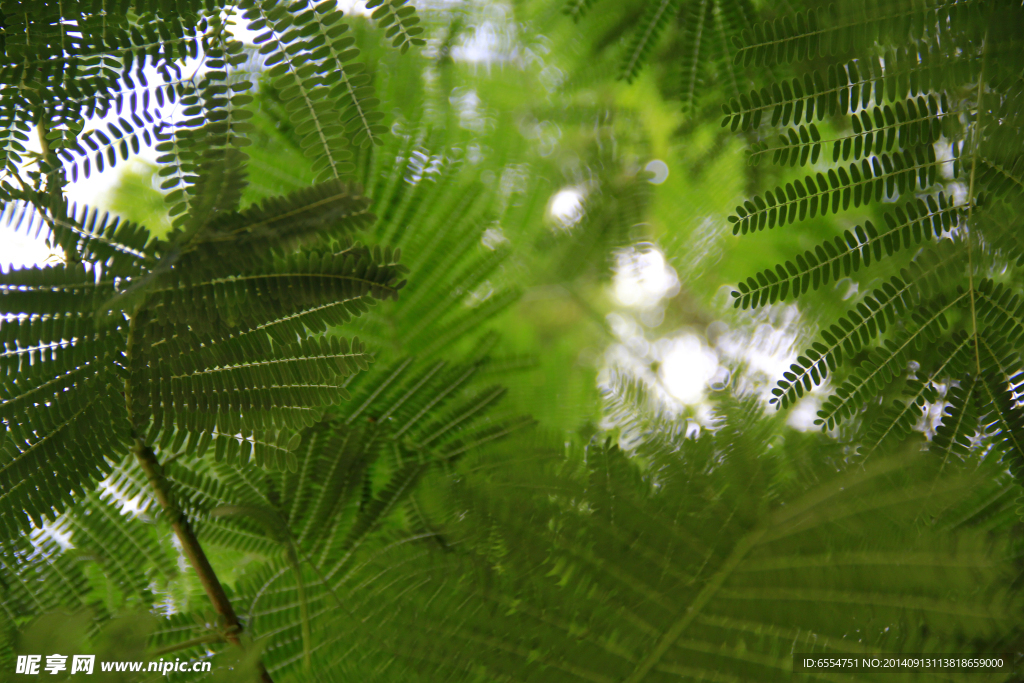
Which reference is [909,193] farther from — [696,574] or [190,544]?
[190,544]

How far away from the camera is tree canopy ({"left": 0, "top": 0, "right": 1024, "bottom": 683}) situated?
27.7 inches

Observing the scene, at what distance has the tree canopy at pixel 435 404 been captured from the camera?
0.70 metres

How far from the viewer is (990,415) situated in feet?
2.78

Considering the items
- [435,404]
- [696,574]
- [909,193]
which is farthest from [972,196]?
[435,404]

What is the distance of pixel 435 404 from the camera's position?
1.14 m

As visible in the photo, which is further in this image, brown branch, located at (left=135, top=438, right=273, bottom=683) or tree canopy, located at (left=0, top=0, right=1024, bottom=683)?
brown branch, located at (left=135, top=438, right=273, bottom=683)

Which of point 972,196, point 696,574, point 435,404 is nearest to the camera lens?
point 696,574

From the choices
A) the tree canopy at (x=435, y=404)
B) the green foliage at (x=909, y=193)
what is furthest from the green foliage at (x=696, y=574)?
the green foliage at (x=909, y=193)

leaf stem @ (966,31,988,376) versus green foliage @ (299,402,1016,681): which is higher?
leaf stem @ (966,31,988,376)

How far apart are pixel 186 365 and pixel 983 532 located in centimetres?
99

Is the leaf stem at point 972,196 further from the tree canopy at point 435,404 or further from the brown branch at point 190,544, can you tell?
the brown branch at point 190,544

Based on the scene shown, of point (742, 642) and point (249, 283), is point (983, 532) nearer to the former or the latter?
point (742, 642)

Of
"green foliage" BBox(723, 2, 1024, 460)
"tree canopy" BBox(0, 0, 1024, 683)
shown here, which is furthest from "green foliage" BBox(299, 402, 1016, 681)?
"green foliage" BBox(723, 2, 1024, 460)

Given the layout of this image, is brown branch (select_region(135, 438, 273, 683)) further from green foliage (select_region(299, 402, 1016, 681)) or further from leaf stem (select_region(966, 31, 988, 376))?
leaf stem (select_region(966, 31, 988, 376))
